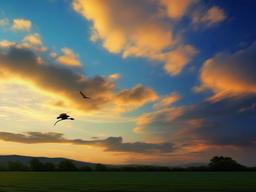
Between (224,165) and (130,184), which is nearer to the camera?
(130,184)

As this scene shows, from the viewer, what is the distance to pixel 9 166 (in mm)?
135500

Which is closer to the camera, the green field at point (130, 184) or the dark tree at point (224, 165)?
the green field at point (130, 184)

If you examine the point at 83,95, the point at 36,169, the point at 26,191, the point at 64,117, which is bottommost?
the point at 26,191

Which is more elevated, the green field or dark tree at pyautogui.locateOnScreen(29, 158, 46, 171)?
dark tree at pyautogui.locateOnScreen(29, 158, 46, 171)

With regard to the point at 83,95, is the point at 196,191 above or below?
below

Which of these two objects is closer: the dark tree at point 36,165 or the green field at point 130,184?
the green field at point 130,184

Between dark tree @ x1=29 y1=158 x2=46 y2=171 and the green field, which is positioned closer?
the green field

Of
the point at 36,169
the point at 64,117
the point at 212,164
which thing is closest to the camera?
the point at 64,117

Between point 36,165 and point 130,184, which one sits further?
point 36,165

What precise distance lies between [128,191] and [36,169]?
99.7 m

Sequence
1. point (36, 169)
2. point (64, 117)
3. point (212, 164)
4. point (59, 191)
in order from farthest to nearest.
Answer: point (212, 164)
point (36, 169)
point (59, 191)
point (64, 117)

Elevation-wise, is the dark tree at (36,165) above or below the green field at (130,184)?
above

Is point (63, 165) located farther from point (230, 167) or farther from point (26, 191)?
point (26, 191)

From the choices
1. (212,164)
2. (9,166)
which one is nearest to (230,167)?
(212,164)
